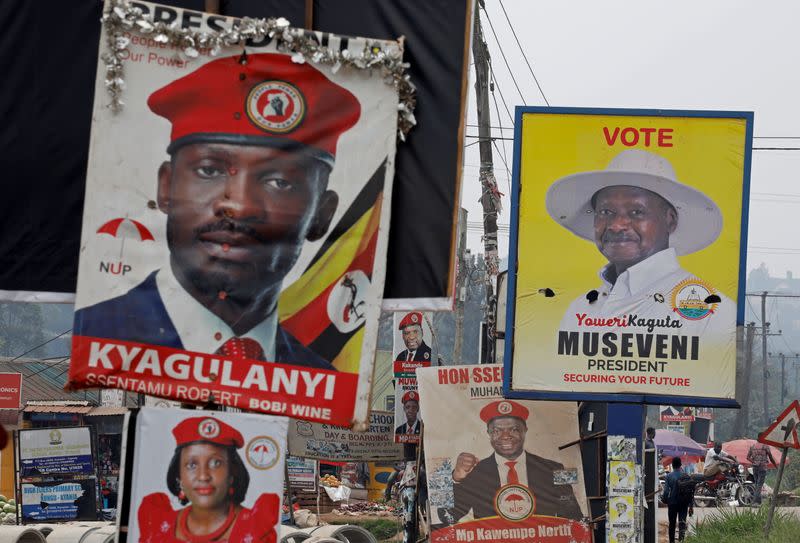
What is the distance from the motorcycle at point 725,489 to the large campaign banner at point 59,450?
1629 cm

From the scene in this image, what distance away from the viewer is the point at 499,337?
68.8 ft

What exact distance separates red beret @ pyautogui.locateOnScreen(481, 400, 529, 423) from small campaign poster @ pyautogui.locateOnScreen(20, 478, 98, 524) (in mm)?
9837

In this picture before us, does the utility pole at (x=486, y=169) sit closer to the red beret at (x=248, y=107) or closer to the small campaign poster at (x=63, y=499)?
the small campaign poster at (x=63, y=499)

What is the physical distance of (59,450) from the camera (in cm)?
2297

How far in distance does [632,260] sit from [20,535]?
27.3ft

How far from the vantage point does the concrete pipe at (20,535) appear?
14914 millimetres

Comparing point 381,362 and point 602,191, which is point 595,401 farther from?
point 381,362

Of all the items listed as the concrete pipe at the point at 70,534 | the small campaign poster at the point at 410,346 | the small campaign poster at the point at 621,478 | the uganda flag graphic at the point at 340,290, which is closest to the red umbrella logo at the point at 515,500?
the small campaign poster at the point at 621,478

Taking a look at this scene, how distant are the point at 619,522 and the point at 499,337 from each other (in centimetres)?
584

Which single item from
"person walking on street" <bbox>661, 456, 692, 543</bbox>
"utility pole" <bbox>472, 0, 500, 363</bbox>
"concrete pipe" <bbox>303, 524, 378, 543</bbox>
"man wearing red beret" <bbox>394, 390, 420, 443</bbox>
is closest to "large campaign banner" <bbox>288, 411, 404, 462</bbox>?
"man wearing red beret" <bbox>394, 390, 420, 443</bbox>

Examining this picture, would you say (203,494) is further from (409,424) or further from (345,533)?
(409,424)

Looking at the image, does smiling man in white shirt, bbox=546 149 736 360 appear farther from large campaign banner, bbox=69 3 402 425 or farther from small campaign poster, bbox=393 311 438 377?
large campaign banner, bbox=69 3 402 425

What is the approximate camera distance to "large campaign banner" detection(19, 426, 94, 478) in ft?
74.9

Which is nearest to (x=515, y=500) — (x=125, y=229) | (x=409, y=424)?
(x=409, y=424)
